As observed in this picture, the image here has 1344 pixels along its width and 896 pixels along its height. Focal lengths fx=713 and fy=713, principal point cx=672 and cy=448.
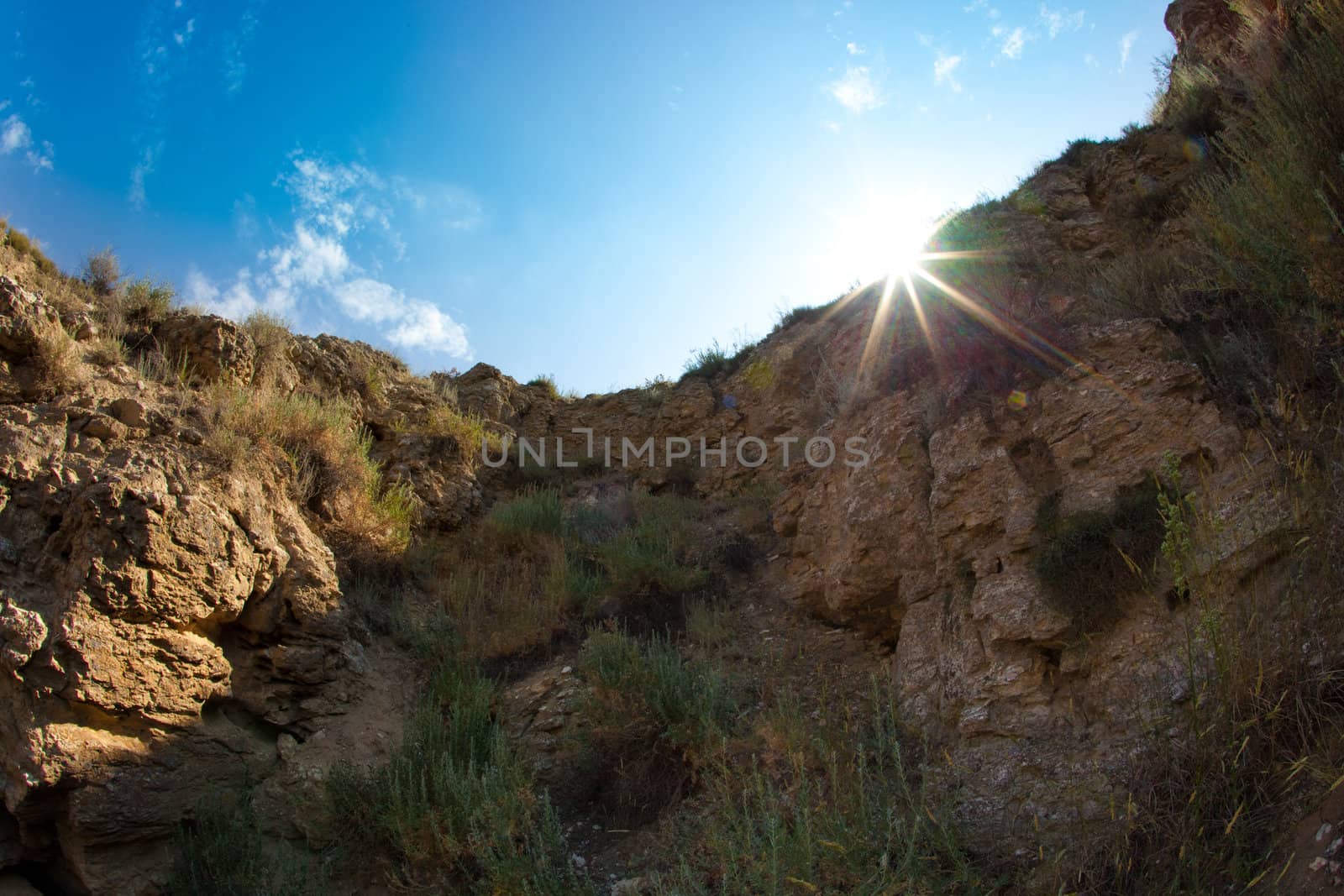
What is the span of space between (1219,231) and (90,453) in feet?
23.2

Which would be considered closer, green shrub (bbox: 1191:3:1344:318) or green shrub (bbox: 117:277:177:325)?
green shrub (bbox: 1191:3:1344:318)

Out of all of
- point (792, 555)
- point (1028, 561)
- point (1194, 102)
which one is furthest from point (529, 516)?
point (1194, 102)

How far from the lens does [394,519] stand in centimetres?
691

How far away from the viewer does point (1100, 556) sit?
3.71 m

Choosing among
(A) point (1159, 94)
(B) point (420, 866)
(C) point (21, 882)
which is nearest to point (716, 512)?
(B) point (420, 866)

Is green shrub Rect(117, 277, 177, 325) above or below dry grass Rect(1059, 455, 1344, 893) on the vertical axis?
above

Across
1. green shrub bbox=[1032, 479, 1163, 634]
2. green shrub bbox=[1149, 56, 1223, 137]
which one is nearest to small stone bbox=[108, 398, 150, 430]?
green shrub bbox=[1032, 479, 1163, 634]

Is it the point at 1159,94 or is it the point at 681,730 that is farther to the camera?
the point at 1159,94

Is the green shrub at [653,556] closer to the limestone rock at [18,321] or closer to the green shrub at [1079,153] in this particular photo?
the limestone rock at [18,321]

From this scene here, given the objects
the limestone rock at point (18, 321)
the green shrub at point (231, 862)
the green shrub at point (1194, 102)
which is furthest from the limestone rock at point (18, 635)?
the green shrub at point (1194, 102)

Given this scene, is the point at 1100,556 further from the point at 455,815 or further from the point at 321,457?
the point at 321,457

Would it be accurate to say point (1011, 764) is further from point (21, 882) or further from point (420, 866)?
point (21, 882)

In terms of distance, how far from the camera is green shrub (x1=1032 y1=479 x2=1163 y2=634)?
3602 millimetres

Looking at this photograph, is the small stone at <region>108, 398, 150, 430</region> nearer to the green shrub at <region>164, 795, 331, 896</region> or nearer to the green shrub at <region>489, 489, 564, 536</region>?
the green shrub at <region>164, 795, 331, 896</region>
